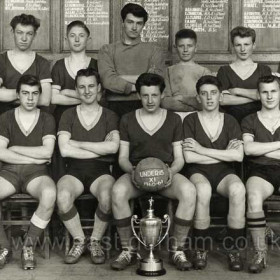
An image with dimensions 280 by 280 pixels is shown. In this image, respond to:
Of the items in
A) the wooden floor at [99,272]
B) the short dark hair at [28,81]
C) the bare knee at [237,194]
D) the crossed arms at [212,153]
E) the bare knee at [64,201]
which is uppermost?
the short dark hair at [28,81]

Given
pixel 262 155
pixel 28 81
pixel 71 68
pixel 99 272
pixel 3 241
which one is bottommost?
pixel 99 272

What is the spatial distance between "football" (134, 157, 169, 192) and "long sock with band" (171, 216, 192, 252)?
0.98ft

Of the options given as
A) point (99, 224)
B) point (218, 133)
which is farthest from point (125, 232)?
point (218, 133)

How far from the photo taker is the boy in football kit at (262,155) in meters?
4.83

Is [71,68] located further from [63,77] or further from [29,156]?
[29,156]

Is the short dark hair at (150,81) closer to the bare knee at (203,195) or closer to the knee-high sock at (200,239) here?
the bare knee at (203,195)

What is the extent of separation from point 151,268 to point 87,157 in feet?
3.49

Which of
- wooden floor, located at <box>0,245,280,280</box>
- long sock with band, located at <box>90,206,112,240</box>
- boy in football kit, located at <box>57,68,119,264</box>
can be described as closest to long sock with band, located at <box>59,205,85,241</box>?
boy in football kit, located at <box>57,68,119,264</box>

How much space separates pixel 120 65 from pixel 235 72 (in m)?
1.00

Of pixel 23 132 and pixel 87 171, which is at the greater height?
pixel 23 132

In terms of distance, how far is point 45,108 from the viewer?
5812 millimetres

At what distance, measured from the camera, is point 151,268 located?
462 centimetres

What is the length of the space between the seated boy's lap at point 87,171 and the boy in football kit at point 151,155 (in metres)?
0.18

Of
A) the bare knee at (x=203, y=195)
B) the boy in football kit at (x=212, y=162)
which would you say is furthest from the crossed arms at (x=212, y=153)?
the bare knee at (x=203, y=195)
